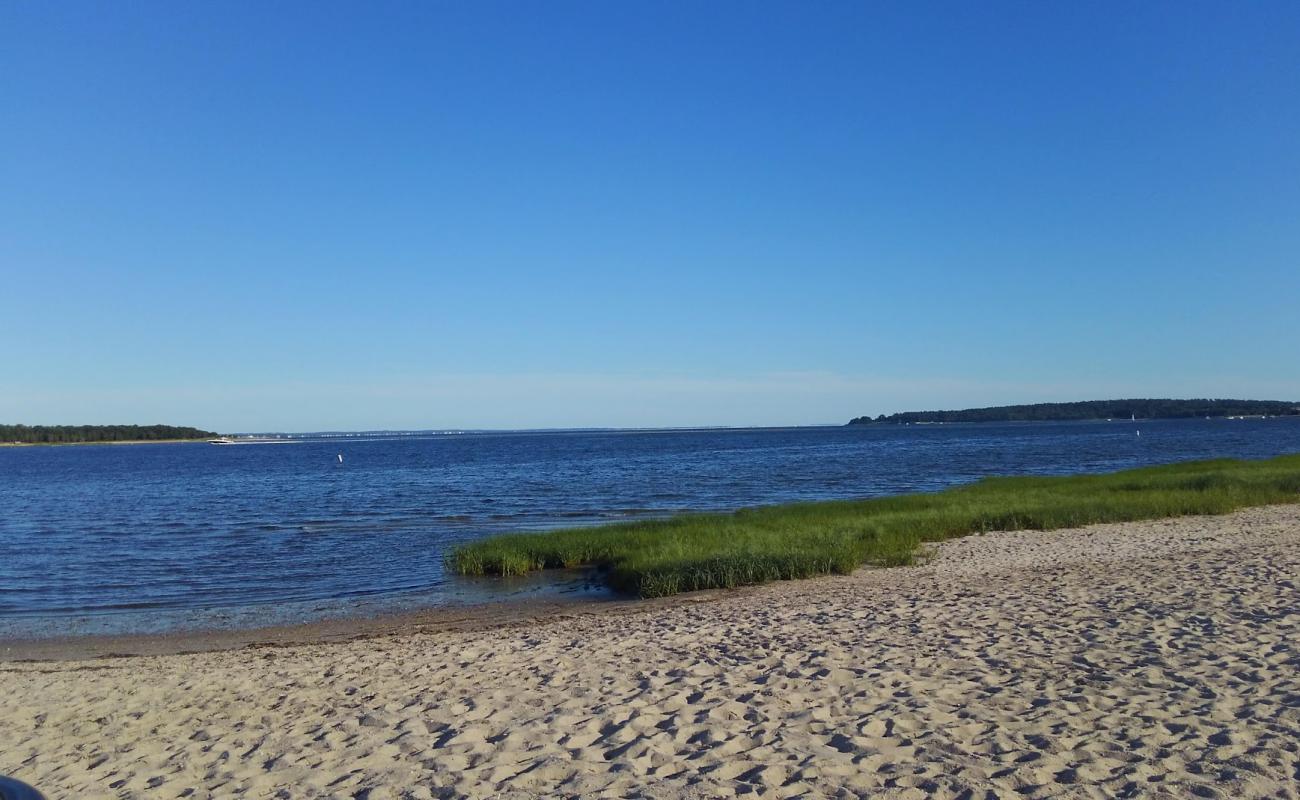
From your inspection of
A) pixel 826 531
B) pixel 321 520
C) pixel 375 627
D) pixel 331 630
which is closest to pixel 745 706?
pixel 375 627

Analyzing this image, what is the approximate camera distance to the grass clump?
19.6 metres

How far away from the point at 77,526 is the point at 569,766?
3776 centimetres

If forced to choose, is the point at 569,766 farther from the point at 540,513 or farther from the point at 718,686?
the point at 540,513

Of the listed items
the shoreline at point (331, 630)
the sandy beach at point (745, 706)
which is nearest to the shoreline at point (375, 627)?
the shoreline at point (331, 630)

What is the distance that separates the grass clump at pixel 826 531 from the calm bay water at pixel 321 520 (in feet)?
6.13

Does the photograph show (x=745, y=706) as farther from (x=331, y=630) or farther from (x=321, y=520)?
(x=321, y=520)

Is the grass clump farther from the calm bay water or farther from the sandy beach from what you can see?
the sandy beach

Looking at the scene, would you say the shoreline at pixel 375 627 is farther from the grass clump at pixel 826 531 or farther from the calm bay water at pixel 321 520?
the calm bay water at pixel 321 520

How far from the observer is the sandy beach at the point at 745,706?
22.8ft

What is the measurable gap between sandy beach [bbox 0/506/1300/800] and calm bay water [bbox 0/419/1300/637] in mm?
6366

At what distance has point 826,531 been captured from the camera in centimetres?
2291

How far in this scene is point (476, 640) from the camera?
14.0m

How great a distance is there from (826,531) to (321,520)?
78.5 ft

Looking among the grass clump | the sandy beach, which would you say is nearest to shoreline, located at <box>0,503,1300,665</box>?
the grass clump
